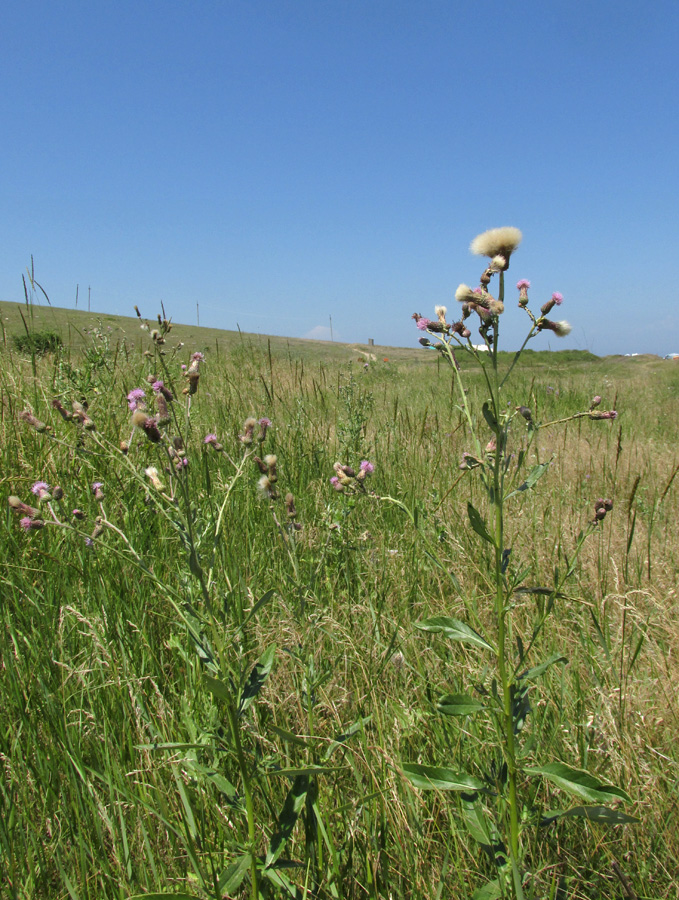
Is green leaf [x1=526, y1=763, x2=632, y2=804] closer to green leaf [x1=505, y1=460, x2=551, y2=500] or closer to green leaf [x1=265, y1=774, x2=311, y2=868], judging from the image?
green leaf [x1=265, y1=774, x2=311, y2=868]

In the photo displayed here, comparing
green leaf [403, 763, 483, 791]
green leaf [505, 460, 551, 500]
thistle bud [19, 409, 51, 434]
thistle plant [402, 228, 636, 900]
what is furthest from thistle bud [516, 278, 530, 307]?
thistle bud [19, 409, 51, 434]

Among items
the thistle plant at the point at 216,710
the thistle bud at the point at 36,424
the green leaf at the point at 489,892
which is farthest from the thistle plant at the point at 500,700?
Answer: the thistle bud at the point at 36,424

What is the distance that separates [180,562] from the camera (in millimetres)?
2236

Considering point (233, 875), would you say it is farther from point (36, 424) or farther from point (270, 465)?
point (36, 424)

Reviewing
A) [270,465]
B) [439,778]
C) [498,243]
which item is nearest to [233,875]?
[439,778]

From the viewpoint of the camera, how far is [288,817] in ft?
3.37

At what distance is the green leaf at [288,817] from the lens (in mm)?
1007

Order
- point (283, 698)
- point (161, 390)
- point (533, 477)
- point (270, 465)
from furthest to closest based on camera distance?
point (283, 698) → point (270, 465) → point (161, 390) → point (533, 477)

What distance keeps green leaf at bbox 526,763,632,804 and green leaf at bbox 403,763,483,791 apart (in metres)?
0.14

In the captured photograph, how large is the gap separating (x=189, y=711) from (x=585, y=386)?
8.93 meters

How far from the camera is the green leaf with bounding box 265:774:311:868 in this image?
1007mm

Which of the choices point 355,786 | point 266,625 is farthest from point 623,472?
point 355,786

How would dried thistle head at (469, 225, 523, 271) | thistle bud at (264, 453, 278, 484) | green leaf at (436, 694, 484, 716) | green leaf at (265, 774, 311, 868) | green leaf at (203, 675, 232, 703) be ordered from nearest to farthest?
green leaf at (203, 675, 232, 703), green leaf at (265, 774, 311, 868), green leaf at (436, 694, 484, 716), dried thistle head at (469, 225, 523, 271), thistle bud at (264, 453, 278, 484)

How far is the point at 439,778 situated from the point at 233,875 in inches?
16.6
